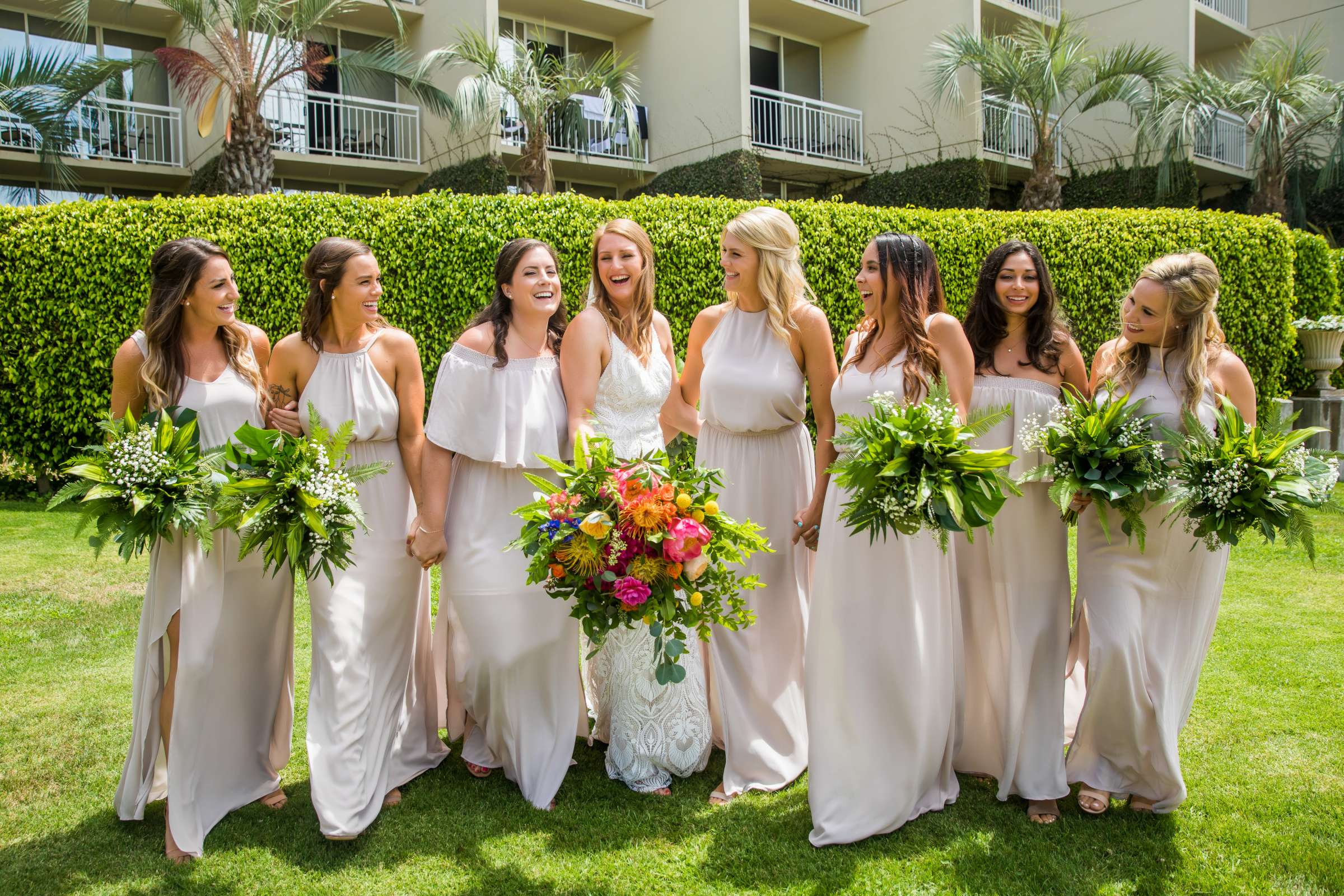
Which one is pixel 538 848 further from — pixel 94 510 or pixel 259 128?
pixel 259 128

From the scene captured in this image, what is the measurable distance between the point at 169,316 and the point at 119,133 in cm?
1617

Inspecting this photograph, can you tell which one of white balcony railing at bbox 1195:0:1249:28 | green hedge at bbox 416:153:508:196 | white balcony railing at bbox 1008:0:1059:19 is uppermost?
white balcony railing at bbox 1195:0:1249:28

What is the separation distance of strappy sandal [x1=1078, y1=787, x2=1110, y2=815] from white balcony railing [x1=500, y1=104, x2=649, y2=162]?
14.6 m

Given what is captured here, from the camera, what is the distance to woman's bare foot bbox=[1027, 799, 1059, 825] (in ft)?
13.2

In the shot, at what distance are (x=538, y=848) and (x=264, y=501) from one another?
175 centimetres

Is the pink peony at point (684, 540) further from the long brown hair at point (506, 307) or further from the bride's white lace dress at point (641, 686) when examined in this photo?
the long brown hair at point (506, 307)

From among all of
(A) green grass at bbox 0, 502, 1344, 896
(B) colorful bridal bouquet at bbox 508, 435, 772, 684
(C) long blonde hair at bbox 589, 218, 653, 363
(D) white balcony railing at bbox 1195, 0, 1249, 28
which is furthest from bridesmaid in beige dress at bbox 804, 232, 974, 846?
(D) white balcony railing at bbox 1195, 0, 1249, 28

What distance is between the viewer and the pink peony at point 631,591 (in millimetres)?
3447

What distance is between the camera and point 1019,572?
4.30 m

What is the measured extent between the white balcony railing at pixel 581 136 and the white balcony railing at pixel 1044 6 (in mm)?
9586

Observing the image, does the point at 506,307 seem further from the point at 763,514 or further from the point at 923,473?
the point at 923,473

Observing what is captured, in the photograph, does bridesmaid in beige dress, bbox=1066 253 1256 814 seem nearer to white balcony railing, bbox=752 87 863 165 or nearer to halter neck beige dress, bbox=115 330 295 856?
halter neck beige dress, bbox=115 330 295 856

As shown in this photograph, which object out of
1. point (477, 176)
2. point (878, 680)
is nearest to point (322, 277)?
point (878, 680)

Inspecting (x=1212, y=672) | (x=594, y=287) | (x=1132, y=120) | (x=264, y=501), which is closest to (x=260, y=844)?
(x=264, y=501)
